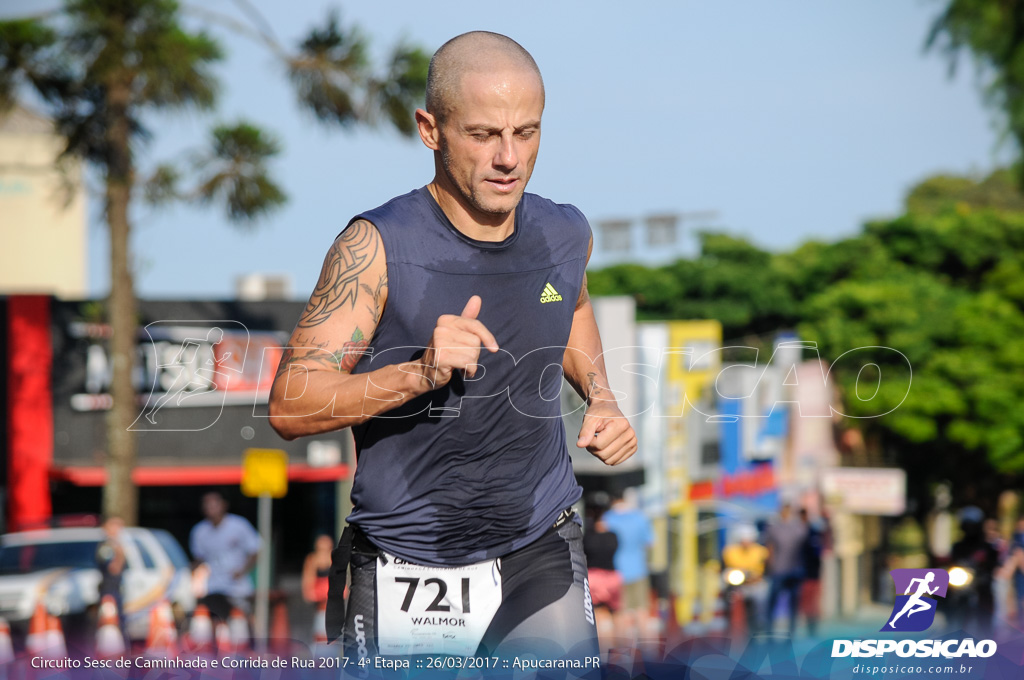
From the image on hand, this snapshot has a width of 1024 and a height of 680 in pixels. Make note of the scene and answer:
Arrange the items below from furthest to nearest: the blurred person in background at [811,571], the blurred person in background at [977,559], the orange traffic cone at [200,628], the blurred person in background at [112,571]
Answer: the blurred person in background at [811,571] → the blurred person in background at [112,571] → the orange traffic cone at [200,628] → the blurred person in background at [977,559]

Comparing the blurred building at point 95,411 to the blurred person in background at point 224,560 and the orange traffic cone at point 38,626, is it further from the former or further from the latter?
the blurred person in background at point 224,560

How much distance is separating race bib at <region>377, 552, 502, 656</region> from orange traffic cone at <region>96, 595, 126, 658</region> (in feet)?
26.3

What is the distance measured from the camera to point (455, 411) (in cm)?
286

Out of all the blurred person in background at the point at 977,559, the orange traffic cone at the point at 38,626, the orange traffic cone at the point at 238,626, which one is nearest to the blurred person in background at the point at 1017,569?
the blurred person in background at the point at 977,559

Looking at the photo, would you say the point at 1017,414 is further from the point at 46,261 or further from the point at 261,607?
the point at 46,261

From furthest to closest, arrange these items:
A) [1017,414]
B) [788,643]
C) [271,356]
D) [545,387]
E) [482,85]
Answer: [1017,414], [271,356], [788,643], [545,387], [482,85]

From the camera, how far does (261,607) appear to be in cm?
1072

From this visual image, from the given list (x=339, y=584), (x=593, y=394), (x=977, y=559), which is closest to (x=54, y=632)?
(x=977, y=559)

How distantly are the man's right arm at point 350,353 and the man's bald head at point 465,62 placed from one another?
0.36 metres

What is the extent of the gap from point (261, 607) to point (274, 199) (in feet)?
21.9

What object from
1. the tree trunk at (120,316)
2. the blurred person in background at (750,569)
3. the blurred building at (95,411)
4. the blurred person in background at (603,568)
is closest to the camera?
the blurred person in background at (603,568)

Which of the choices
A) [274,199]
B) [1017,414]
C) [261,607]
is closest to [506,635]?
[261,607]

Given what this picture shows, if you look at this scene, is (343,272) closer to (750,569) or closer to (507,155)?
(507,155)

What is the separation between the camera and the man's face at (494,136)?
277cm
